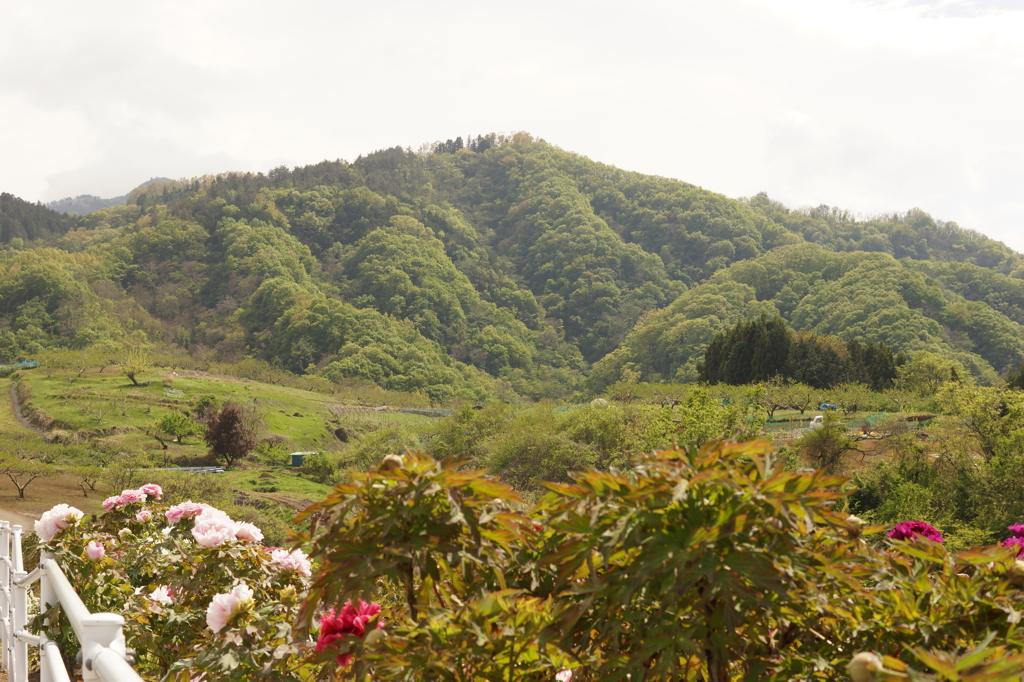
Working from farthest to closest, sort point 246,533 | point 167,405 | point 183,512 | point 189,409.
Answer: point 167,405 < point 189,409 < point 183,512 < point 246,533

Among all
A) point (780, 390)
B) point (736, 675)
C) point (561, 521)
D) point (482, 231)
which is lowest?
point (780, 390)

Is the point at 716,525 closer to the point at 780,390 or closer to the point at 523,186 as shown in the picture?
the point at 780,390

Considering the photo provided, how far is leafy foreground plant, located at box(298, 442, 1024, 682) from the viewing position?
1.34 m

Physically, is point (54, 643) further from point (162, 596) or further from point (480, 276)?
point (480, 276)

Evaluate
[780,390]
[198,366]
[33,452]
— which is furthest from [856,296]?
[33,452]

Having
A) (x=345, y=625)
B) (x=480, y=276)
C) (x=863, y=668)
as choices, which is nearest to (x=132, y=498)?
(x=345, y=625)

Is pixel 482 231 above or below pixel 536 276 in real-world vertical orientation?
above

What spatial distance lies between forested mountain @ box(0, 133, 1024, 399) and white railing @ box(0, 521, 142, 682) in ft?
189

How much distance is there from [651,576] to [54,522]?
11.8 ft

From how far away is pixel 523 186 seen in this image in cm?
11569

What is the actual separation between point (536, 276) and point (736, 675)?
315 feet

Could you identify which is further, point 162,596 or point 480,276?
point 480,276

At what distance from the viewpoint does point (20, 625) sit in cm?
262

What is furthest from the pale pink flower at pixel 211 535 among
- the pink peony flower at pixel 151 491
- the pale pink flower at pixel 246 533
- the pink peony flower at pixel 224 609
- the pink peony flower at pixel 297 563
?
the pink peony flower at pixel 151 491
